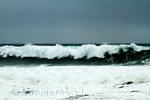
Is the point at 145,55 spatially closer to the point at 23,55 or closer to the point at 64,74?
the point at 23,55

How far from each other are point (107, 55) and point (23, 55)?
27.2 ft

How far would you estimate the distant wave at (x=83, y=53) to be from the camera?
86.7 feet

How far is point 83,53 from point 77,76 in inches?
553

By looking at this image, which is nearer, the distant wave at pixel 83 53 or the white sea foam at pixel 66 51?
the distant wave at pixel 83 53

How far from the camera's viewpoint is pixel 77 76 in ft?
48.7

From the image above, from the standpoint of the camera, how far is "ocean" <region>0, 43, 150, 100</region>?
954 centimetres

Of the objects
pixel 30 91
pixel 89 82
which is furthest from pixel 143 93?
pixel 89 82

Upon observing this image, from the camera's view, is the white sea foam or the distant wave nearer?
the distant wave

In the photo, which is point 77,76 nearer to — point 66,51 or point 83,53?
point 83,53

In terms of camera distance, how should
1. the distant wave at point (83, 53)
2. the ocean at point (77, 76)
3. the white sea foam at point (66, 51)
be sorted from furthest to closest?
the white sea foam at point (66, 51)
the distant wave at point (83, 53)
the ocean at point (77, 76)

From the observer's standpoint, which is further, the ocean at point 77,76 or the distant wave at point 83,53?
the distant wave at point 83,53

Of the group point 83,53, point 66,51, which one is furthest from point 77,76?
point 66,51

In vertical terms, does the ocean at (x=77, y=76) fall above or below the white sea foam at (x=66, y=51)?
below

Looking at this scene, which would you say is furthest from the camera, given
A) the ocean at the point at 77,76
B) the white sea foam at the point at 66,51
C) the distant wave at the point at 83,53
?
the white sea foam at the point at 66,51
